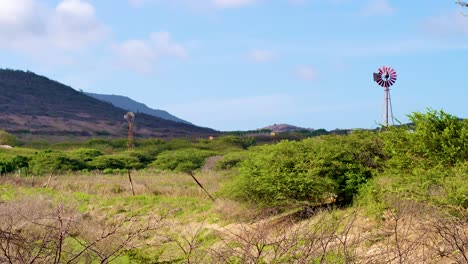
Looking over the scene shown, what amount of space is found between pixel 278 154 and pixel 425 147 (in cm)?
582

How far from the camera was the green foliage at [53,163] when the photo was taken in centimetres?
5458

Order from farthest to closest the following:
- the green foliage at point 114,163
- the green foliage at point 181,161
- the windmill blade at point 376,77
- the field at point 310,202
→ the green foliage at point 181,161 < the green foliage at point 114,163 < the windmill blade at point 376,77 < the field at point 310,202

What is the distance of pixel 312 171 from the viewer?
71.4ft

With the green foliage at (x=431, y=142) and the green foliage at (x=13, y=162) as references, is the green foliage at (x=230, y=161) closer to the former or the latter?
the green foliage at (x=13, y=162)

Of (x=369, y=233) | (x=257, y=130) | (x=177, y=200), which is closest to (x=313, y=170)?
(x=369, y=233)

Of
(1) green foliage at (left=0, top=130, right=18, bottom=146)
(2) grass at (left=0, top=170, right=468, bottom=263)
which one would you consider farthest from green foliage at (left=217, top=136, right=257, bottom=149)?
(2) grass at (left=0, top=170, right=468, bottom=263)

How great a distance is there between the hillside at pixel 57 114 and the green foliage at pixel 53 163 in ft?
190

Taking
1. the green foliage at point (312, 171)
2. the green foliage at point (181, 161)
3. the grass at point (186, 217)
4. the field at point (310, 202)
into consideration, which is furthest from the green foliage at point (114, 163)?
the green foliage at point (312, 171)

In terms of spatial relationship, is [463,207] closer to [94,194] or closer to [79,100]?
[94,194]

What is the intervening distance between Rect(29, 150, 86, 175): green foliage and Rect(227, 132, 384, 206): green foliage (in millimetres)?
33424

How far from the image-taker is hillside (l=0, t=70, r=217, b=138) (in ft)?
427

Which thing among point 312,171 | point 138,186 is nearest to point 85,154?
point 138,186

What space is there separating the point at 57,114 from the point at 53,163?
97.6 meters

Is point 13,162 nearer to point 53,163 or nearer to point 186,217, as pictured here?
point 53,163
